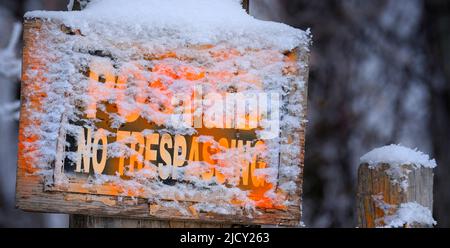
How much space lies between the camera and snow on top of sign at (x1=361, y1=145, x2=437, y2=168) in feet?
4.90

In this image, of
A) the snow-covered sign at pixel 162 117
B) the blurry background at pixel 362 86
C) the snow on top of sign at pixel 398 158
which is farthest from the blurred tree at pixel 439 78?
the snow-covered sign at pixel 162 117

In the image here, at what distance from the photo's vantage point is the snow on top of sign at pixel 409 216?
4.75 feet

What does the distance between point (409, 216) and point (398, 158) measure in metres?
0.15

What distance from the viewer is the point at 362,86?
172 inches

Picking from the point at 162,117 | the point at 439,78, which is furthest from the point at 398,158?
the point at 439,78

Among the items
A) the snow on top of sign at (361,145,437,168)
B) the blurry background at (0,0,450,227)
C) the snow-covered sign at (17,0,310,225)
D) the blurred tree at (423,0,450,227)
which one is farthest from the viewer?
the blurry background at (0,0,450,227)

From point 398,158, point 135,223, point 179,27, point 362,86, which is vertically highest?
point 362,86

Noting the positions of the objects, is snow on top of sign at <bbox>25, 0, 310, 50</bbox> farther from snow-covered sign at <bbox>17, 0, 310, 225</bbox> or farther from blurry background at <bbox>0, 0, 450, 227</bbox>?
blurry background at <bbox>0, 0, 450, 227</bbox>

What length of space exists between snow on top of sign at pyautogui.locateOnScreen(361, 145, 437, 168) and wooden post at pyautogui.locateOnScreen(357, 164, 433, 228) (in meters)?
0.01

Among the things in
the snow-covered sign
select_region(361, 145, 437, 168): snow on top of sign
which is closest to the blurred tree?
select_region(361, 145, 437, 168): snow on top of sign

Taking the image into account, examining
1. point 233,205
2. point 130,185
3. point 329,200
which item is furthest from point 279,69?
point 329,200

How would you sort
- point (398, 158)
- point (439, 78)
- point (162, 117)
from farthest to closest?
point (439, 78) → point (398, 158) → point (162, 117)

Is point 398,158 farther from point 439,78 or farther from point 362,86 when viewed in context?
point 439,78

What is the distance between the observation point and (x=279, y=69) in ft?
4.66
